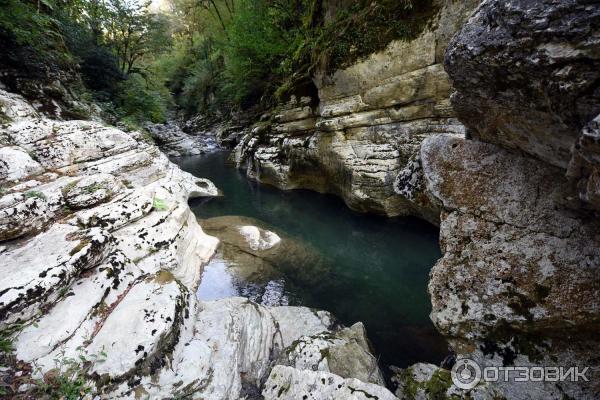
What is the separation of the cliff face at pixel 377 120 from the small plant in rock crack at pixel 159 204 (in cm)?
527

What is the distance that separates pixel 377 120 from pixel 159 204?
6.55m

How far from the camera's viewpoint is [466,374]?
2896mm

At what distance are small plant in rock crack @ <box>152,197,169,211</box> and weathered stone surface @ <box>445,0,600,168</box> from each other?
6.05m

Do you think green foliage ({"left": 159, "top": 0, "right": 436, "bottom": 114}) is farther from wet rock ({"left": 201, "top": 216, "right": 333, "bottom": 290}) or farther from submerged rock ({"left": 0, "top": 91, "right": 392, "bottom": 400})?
submerged rock ({"left": 0, "top": 91, "right": 392, "bottom": 400})

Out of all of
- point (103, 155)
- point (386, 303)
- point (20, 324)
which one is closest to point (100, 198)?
point (103, 155)

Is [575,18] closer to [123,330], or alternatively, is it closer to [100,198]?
[123,330]

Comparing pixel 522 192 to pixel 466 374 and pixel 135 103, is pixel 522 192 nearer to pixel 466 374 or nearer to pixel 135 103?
pixel 466 374

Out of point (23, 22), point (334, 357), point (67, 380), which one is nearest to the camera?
point (67, 380)

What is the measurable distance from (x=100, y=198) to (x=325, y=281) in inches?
192

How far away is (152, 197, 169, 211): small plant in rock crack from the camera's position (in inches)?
253

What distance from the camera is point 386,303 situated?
18.8 ft

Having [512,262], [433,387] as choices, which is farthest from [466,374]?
[512,262]

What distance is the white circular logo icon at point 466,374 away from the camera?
9.29 ft

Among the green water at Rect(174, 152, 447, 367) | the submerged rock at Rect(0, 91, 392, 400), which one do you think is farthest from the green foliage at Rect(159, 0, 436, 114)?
the submerged rock at Rect(0, 91, 392, 400)
